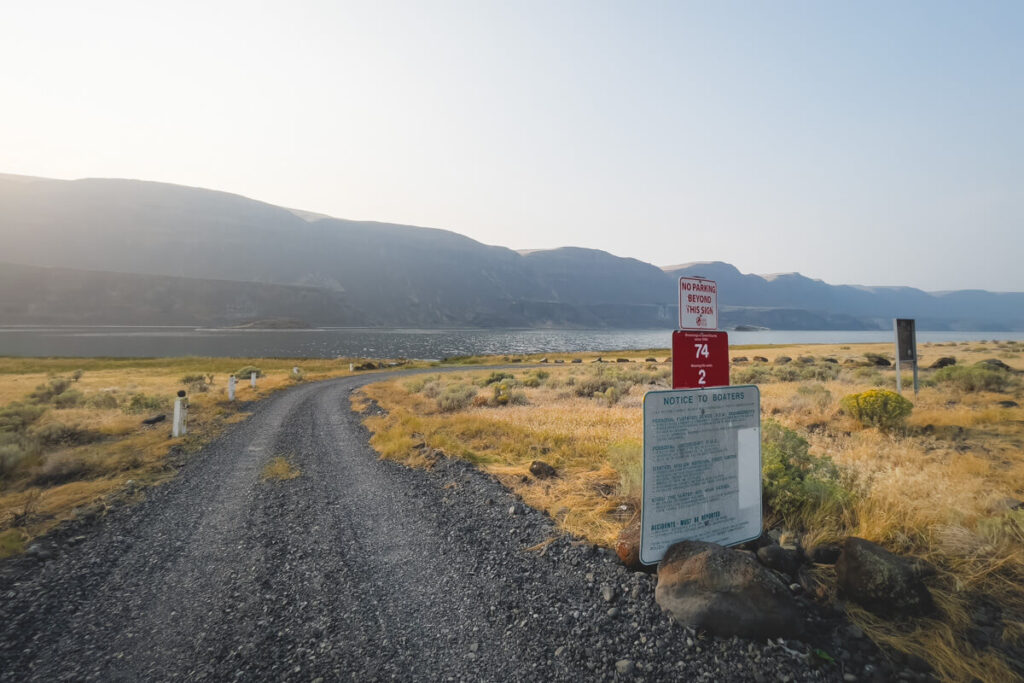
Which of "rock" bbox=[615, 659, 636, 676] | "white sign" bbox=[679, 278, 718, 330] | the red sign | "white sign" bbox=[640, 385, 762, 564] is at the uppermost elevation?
"white sign" bbox=[679, 278, 718, 330]

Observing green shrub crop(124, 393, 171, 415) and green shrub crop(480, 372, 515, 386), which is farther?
green shrub crop(480, 372, 515, 386)

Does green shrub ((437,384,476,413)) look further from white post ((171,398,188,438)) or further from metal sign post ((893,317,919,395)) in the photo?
metal sign post ((893,317,919,395))

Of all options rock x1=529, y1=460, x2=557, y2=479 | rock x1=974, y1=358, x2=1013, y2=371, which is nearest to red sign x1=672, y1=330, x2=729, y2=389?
rock x1=529, y1=460, x2=557, y2=479

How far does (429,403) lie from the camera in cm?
1800

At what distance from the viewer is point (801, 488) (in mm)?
5375

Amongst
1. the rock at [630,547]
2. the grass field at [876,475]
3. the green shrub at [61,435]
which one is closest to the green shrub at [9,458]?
the green shrub at [61,435]

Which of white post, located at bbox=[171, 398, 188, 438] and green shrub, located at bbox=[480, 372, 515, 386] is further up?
white post, located at bbox=[171, 398, 188, 438]

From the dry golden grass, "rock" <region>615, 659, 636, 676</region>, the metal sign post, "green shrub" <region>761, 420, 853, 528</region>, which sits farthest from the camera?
the metal sign post

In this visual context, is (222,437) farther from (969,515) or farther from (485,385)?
(969,515)

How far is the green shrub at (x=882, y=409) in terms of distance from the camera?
31.0ft

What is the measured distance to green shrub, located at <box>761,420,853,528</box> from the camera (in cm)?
511

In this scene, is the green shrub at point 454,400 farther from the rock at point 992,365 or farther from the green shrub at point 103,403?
the rock at point 992,365

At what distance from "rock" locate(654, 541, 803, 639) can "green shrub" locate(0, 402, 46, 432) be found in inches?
702

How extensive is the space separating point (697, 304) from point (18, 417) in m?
20.5
